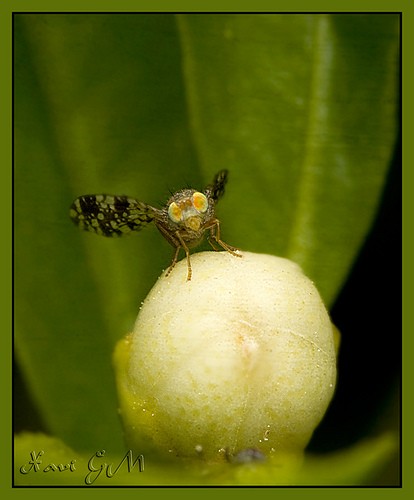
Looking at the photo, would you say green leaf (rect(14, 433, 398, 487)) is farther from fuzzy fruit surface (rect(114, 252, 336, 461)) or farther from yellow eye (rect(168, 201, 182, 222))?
yellow eye (rect(168, 201, 182, 222))

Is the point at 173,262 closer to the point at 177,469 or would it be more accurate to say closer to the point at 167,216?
the point at 167,216

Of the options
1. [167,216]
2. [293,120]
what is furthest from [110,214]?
[293,120]

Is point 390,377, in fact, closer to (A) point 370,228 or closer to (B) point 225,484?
(A) point 370,228

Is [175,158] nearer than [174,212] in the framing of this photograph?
No

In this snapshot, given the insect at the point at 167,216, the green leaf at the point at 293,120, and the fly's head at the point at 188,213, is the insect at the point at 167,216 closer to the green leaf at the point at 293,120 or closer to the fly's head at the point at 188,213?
the fly's head at the point at 188,213

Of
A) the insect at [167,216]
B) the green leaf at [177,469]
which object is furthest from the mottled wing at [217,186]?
the green leaf at [177,469]

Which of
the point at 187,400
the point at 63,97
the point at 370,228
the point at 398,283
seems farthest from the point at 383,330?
the point at 63,97
